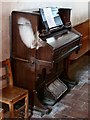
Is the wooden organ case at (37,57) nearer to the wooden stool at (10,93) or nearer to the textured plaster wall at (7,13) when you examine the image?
the textured plaster wall at (7,13)

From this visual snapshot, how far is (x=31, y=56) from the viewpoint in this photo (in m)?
3.12

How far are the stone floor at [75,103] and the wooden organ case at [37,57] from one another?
0.52 ft

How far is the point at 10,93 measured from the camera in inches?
113

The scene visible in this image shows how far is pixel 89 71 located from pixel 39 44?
7.21ft

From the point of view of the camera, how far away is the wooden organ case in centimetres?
304

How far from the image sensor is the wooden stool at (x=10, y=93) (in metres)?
2.74

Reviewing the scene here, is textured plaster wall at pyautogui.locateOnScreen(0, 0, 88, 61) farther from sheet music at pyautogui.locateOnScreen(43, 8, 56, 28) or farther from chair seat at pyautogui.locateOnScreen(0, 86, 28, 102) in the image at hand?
chair seat at pyautogui.locateOnScreen(0, 86, 28, 102)

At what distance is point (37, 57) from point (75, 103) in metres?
0.98

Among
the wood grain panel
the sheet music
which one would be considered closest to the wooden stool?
the sheet music

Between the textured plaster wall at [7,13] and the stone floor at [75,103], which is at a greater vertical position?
the textured plaster wall at [7,13]

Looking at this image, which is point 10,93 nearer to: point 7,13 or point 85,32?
point 7,13

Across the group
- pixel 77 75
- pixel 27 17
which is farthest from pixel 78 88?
pixel 27 17

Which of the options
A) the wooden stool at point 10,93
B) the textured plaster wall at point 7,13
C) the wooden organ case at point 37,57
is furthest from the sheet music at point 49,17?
the wooden stool at point 10,93

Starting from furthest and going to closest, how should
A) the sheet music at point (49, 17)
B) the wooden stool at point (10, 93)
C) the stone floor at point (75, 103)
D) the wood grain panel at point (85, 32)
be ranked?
the wood grain panel at point (85, 32), the sheet music at point (49, 17), the stone floor at point (75, 103), the wooden stool at point (10, 93)
